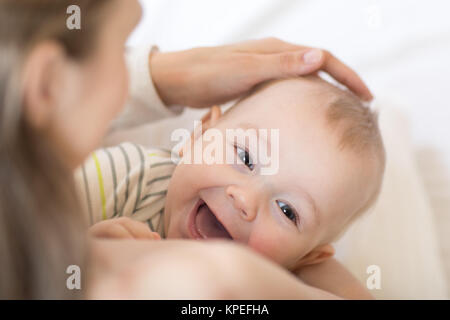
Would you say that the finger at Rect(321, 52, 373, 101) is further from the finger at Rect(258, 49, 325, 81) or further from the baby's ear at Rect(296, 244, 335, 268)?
the baby's ear at Rect(296, 244, 335, 268)

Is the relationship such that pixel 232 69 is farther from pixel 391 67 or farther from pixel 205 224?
pixel 391 67

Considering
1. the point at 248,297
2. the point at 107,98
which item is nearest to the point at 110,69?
the point at 107,98

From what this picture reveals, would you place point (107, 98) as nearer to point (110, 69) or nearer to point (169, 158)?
point (110, 69)

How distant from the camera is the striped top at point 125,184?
905mm

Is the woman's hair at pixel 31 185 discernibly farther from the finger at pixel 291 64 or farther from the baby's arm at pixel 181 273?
the finger at pixel 291 64

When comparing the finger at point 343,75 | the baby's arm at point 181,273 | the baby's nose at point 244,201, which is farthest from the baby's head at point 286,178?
the baby's arm at point 181,273

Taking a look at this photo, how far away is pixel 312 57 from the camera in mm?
974

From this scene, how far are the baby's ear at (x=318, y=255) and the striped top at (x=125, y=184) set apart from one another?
0.29 metres

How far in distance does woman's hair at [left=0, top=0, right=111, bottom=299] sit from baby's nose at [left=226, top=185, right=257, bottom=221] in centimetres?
36

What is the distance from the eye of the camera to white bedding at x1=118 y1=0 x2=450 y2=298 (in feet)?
3.54

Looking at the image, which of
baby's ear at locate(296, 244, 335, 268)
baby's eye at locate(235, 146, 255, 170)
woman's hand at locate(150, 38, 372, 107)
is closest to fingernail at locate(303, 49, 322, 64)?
woman's hand at locate(150, 38, 372, 107)

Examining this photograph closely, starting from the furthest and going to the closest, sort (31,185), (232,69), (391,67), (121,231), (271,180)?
(391,67) → (232,69) → (271,180) → (121,231) → (31,185)

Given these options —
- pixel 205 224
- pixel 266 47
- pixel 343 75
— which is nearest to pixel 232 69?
pixel 266 47

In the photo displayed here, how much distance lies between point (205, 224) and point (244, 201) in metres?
0.13
